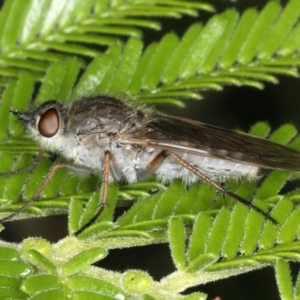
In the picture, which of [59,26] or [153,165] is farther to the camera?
[59,26]

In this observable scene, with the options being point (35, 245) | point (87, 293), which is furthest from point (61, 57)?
point (87, 293)

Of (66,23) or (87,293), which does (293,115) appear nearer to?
(66,23)

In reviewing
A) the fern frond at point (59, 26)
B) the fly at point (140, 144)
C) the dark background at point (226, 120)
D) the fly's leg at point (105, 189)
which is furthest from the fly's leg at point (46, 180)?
the dark background at point (226, 120)

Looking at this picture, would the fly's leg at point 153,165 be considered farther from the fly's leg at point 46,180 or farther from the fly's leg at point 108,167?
the fly's leg at point 46,180

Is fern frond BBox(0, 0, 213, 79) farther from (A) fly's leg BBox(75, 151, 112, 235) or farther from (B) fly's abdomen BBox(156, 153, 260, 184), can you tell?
(B) fly's abdomen BBox(156, 153, 260, 184)

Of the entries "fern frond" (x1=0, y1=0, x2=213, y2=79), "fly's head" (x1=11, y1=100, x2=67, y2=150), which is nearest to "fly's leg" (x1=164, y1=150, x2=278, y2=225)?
"fly's head" (x1=11, y1=100, x2=67, y2=150)

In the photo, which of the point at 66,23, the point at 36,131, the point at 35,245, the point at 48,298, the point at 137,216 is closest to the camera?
the point at 48,298

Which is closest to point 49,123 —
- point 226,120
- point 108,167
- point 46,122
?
point 46,122

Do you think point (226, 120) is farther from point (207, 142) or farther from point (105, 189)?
point (105, 189)
